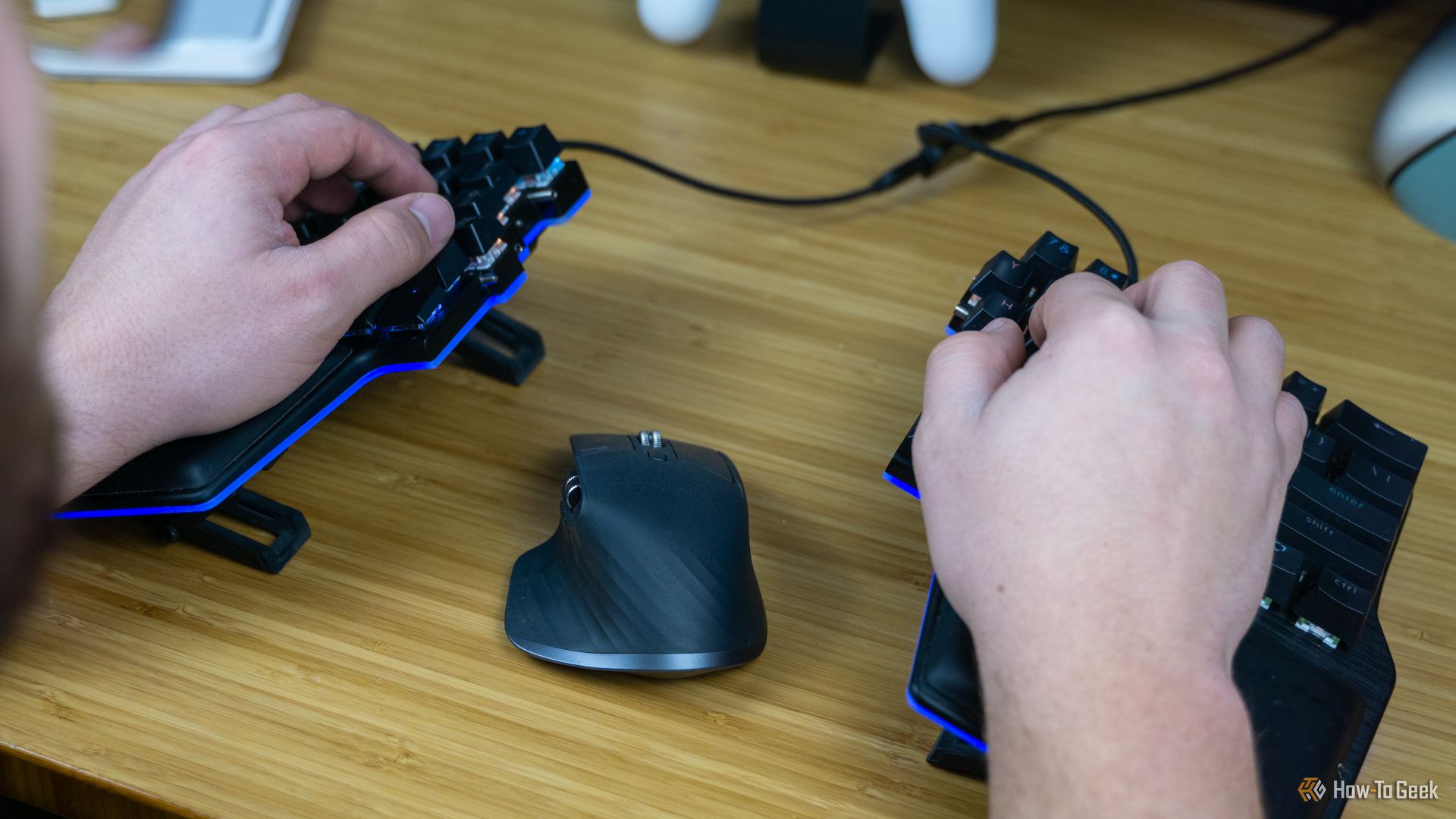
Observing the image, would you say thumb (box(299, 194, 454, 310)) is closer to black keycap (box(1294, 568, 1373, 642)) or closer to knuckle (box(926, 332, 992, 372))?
knuckle (box(926, 332, 992, 372))

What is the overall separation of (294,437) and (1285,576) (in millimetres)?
433

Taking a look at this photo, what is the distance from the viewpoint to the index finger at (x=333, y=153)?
53cm

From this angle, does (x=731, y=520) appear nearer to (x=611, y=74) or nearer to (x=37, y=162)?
(x=37, y=162)

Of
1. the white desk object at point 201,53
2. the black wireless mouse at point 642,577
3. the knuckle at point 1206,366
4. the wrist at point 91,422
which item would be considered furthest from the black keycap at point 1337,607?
the white desk object at point 201,53

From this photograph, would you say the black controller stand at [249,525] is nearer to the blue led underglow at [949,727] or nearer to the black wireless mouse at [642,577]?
the black wireless mouse at [642,577]

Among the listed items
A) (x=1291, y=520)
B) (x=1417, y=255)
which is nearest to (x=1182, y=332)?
(x=1291, y=520)

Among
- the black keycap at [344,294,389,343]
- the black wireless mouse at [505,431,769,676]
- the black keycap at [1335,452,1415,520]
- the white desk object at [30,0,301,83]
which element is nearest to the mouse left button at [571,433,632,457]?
the black wireless mouse at [505,431,769,676]

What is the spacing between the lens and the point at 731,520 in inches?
19.1

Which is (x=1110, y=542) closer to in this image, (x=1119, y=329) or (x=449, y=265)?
(x=1119, y=329)

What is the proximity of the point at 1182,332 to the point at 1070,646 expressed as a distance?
0.14m

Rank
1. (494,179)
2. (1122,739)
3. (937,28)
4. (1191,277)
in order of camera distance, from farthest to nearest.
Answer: (937,28) → (494,179) → (1191,277) → (1122,739)

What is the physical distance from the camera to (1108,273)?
1.76 feet

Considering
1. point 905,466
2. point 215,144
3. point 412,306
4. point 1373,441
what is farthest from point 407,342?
point 1373,441

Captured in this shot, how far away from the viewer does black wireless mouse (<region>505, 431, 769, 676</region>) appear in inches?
17.9
